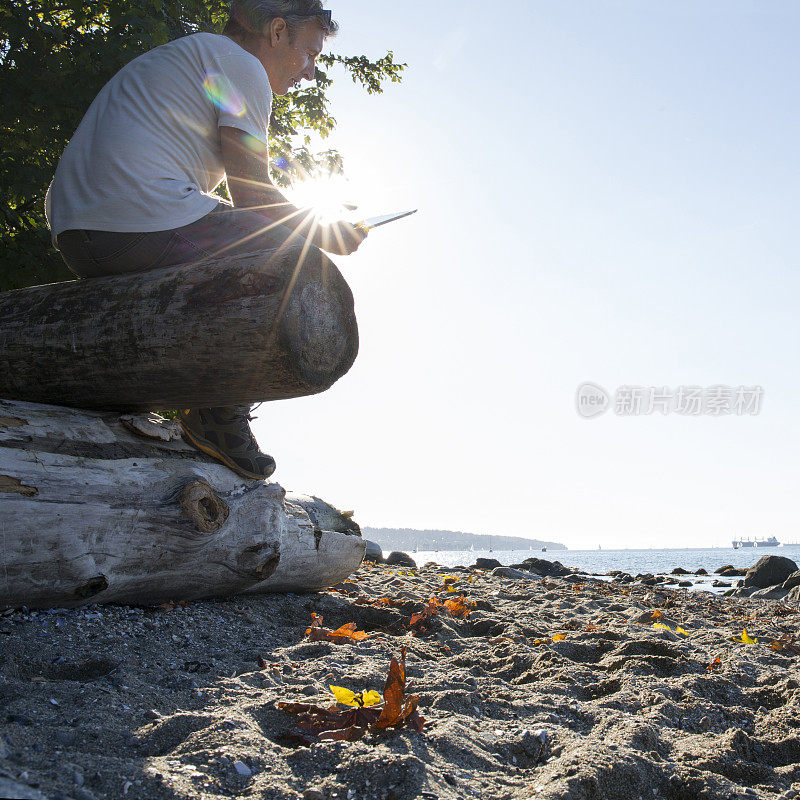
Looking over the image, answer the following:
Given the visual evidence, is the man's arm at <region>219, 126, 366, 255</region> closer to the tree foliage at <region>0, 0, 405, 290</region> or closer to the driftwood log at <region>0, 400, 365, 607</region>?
the driftwood log at <region>0, 400, 365, 607</region>

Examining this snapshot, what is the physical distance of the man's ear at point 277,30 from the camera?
10.5ft

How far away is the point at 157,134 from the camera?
116 inches

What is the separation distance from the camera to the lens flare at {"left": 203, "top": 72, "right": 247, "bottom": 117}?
2.97 metres

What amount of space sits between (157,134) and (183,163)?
0.55ft

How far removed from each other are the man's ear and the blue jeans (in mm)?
1024

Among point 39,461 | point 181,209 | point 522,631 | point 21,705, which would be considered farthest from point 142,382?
point 522,631

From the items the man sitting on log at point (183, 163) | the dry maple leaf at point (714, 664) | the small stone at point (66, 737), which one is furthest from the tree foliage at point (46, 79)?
the dry maple leaf at point (714, 664)

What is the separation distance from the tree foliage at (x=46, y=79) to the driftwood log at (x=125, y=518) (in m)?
3.95

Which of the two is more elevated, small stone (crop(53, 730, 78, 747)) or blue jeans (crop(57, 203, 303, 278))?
blue jeans (crop(57, 203, 303, 278))

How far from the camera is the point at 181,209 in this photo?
283 centimetres

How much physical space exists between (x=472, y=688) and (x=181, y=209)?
243 centimetres

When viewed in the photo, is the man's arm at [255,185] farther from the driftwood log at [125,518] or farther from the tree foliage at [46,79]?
the tree foliage at [46,79]

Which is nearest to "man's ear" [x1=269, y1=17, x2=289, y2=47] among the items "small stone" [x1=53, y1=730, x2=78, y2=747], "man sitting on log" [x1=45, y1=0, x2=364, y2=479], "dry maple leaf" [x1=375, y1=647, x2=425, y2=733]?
"man sitting on log" [x1=45, y1=0, x2=364, y2=479]

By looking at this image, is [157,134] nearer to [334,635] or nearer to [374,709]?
[334,635]
